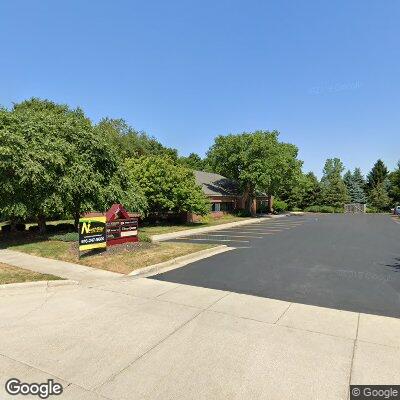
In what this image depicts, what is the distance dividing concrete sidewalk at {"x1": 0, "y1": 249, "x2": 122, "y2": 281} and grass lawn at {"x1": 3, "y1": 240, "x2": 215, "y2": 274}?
15.8 inches

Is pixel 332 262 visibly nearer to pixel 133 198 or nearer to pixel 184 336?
pixel 184 336

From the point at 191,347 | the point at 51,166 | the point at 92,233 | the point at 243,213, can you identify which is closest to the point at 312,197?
the point at 243,213

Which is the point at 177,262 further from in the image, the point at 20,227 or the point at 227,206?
the point at 227,206

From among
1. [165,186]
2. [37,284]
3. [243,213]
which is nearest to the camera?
[37,284]

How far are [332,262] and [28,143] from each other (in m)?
15.2

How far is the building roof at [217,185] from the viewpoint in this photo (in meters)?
41.9

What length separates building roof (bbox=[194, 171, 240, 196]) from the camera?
41925 millimetres

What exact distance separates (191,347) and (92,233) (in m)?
8.60


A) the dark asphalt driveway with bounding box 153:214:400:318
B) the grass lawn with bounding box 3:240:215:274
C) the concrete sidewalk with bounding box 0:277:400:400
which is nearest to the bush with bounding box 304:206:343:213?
the dark asphalt driveway with bounding box 153:214:400:318

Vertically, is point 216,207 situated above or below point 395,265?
above

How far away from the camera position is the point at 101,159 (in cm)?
2052

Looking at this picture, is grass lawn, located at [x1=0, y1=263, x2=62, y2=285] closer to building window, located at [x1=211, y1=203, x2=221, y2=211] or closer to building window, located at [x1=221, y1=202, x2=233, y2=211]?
building window, located at [x1=211, y1=203, x2=221, y2=211]

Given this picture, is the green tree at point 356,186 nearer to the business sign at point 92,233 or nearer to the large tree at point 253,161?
the large tree at point 253,161

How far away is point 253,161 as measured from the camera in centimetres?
4184
